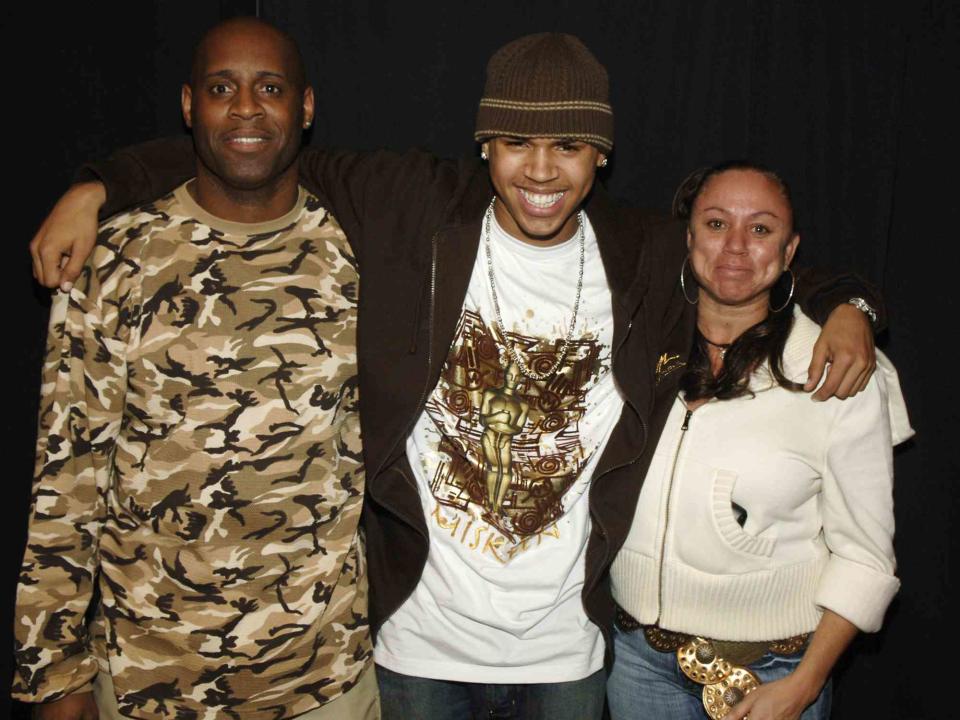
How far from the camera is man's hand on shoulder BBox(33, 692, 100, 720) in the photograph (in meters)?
1.84

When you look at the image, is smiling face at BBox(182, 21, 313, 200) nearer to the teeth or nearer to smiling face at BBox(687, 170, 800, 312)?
the teeth

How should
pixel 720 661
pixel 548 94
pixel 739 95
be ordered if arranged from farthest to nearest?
pixel 739 95 < pixel 720 661 < pixel 548 94

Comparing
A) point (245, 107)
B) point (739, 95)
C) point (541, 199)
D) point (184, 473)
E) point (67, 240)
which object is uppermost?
point (739, 95)

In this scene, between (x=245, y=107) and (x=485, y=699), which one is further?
(x=485, y=699)

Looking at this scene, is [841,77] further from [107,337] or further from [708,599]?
[107,337]

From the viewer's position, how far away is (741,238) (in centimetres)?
202

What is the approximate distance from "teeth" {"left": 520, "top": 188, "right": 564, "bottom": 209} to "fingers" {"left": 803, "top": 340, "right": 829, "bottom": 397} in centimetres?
62

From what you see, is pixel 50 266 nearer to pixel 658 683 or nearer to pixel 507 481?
pixel 507 481

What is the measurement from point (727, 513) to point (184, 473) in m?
1.08

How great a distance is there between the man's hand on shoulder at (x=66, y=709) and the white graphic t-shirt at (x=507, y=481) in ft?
2.02

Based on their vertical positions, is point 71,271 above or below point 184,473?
above

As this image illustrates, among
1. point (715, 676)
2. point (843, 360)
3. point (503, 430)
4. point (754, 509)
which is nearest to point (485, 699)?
point (715, 676)

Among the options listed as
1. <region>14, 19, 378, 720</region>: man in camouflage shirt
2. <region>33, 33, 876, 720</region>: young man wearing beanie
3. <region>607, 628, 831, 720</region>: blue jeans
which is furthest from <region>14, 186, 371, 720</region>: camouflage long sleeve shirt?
<region>607, 628, 831, 720</region>: blue jeans

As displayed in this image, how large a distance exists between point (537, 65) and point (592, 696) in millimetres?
1332
